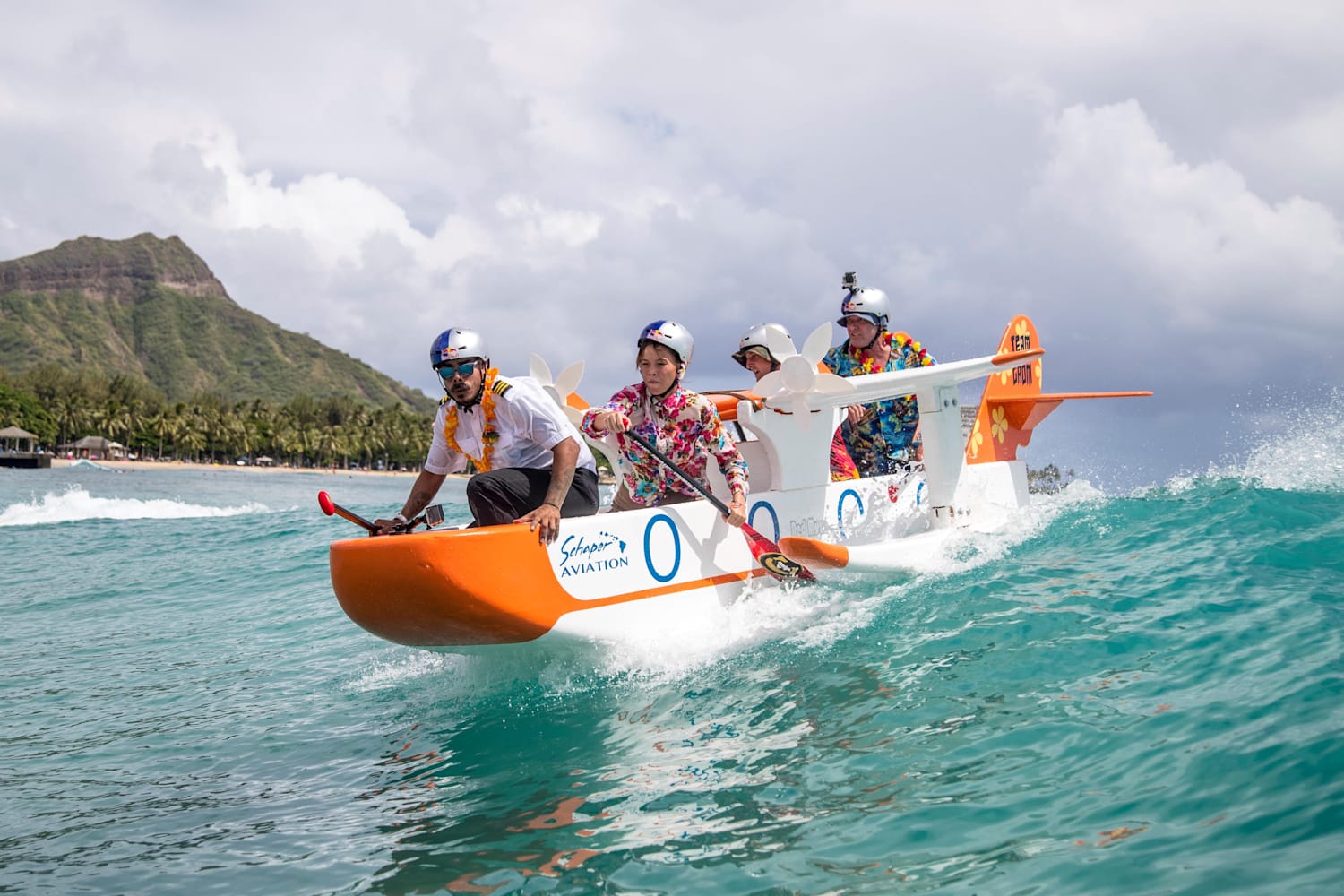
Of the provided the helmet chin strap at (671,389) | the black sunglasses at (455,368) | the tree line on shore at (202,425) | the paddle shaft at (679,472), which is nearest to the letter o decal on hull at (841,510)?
the paddle shaft at (679,472)

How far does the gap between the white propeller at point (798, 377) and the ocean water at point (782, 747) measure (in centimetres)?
129

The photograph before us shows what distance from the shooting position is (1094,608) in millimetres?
5684

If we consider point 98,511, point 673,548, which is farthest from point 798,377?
point 98,511

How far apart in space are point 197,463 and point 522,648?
108262 mm

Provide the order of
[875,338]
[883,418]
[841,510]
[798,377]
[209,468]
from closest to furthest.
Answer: [798,377] < [841,510] < [875,338] < [883,418] < [209,468]

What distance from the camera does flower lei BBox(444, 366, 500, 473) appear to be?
17.1 feet

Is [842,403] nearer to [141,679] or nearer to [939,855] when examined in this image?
[939,855]

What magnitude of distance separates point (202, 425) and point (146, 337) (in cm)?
10185

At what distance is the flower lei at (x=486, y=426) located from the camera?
522 cm

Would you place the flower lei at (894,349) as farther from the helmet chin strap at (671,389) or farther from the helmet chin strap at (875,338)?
the helmet chin strap at (671,389)

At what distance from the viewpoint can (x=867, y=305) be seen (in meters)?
8.16

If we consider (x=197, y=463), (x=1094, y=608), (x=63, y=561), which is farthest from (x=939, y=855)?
(x=197, y=463)

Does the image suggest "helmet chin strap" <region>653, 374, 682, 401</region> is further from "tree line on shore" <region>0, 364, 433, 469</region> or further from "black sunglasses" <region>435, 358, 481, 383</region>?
"tree line on shore" <region>0, 364, 433, 469</region>

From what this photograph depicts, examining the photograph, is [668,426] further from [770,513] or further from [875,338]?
[875,338]
